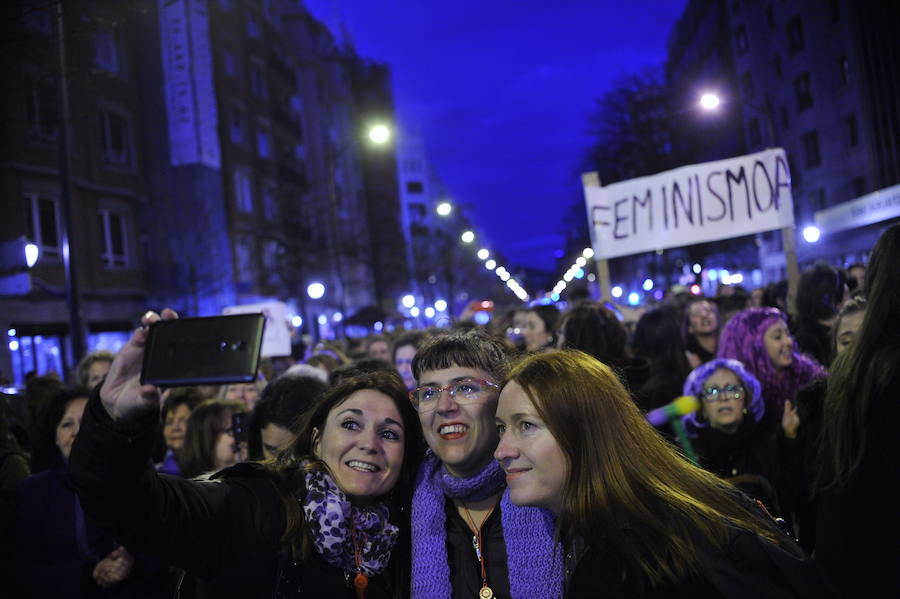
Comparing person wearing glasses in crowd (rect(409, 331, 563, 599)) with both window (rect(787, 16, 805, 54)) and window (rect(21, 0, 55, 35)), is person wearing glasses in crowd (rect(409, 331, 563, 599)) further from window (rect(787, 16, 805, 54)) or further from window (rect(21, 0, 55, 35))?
window (rect(787, 16, 805, 54))

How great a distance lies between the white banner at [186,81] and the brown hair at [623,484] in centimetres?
3114

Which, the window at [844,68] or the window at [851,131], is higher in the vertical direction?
the window at [844,68]

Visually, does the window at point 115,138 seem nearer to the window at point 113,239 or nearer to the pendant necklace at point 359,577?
the window at point 113,239

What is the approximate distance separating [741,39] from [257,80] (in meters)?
24.9

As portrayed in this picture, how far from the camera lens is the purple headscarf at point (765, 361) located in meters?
5.23

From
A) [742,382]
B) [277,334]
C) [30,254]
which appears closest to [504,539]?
[742,382]

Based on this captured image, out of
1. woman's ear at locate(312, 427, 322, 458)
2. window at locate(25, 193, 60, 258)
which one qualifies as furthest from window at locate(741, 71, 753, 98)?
woman's ear at locate(312, 427, 322, 458)

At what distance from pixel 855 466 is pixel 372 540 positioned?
177cm

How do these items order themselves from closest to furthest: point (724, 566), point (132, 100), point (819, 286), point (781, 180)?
point (724, 566) → point (819, 286) → point (781, 180) → point (132, 100)

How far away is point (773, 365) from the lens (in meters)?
5.34

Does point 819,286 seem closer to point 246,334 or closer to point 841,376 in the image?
point 841,376

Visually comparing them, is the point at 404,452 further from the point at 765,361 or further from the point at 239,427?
the point at 765,361

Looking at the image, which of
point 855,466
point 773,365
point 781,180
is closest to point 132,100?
point 781,180

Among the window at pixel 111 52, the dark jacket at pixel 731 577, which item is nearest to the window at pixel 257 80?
the window at pixel 111 52
